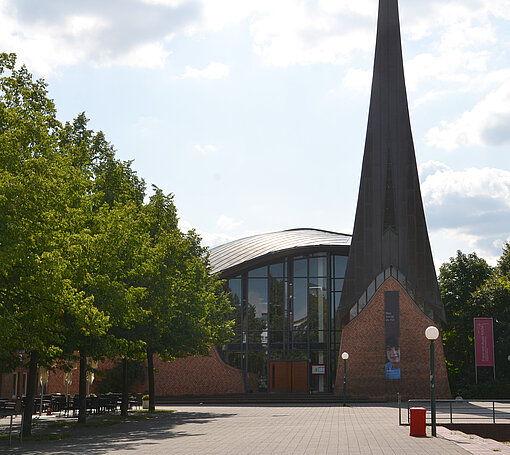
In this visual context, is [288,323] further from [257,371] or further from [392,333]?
[392,333]

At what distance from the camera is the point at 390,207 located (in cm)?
4688

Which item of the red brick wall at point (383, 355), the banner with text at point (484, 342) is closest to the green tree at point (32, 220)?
the red brick wall at point (383, 355)

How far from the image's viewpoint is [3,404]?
106 feet

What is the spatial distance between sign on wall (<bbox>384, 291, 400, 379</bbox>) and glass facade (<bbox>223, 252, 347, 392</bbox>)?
654 centimetres

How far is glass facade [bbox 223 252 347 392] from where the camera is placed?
50562mm

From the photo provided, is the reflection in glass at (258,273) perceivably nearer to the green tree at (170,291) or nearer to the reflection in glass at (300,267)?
the reflection in glass at (300,267)

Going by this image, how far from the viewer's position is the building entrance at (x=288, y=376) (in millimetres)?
50188

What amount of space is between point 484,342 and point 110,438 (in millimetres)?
31841

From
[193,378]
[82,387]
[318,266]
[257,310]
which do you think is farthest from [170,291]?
[318,266]

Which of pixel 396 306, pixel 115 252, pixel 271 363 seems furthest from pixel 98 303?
pixel 271 363

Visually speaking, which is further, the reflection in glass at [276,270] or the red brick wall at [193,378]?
the reflection in glass at [276,270]

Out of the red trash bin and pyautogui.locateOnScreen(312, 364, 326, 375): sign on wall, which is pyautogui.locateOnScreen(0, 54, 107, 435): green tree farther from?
pyautogui.locateOnScreen(312, 364, 326, 375): sign on wall

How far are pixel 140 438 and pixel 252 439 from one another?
136 inches

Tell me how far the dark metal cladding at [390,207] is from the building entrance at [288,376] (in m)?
6.66
